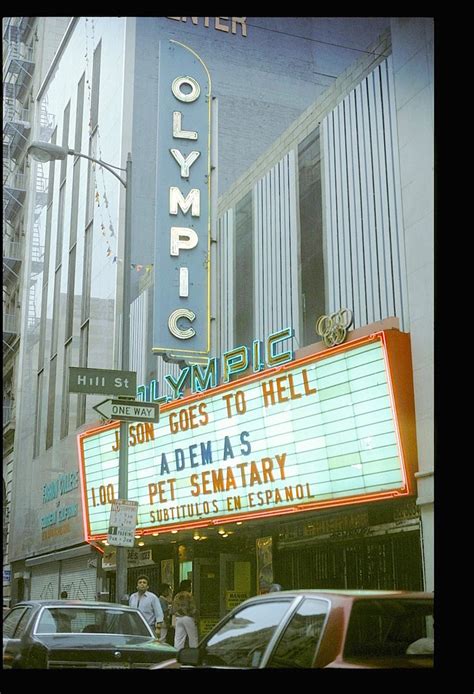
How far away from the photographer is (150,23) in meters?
20.6

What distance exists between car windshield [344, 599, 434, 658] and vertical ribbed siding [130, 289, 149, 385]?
12.6 meters

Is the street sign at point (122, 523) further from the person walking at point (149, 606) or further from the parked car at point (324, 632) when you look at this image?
the parked car at point (324, 632)

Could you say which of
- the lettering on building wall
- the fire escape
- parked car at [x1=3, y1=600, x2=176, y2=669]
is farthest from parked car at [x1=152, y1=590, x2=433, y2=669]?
the fire escape

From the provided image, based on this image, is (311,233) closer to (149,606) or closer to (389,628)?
(149,606)

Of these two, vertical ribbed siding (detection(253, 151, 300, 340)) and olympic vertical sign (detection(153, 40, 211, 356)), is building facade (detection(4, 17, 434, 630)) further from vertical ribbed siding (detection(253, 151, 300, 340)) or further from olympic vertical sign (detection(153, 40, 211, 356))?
olympic vertical sign (detection(153, 40, 211, 356))

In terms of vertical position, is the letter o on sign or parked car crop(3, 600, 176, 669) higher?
the letter o on sign

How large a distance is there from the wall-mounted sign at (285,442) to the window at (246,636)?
4.84 meters

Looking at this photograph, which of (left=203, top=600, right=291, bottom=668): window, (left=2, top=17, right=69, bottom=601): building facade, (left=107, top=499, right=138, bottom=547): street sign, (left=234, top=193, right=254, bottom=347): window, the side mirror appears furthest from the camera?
(left=2, top=17, right=69, bottom=601): building facade

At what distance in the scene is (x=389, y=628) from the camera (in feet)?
20.1

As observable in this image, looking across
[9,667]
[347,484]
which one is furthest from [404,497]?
[9,667]

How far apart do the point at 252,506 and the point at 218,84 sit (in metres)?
10.6

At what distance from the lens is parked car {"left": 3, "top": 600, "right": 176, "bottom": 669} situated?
29.3ft

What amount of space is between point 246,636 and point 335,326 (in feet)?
20.5

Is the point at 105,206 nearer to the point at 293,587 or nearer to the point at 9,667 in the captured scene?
the point at 293,587
